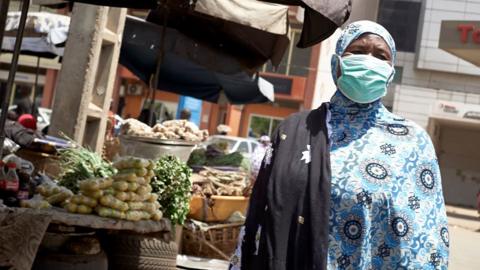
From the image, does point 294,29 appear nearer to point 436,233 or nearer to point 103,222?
point 103,222

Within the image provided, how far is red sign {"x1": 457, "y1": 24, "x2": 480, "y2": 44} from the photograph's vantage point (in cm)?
1549

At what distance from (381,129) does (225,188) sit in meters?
3.99

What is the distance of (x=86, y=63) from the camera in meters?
6.96

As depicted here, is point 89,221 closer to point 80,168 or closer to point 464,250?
point 80,168

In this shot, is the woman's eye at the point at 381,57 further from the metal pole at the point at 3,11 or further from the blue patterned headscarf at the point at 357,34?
the metal pole at the point at 3,11

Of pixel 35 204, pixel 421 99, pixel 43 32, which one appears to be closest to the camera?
pixel 35 204

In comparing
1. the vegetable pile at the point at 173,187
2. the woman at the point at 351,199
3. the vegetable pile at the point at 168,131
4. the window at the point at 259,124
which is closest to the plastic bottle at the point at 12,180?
the vegetable pile at the point at 173,187

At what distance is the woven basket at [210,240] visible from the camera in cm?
595

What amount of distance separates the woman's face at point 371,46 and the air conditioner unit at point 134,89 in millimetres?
27091

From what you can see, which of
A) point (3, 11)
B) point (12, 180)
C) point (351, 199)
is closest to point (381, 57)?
point (351, 199)

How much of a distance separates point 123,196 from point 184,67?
642 cm

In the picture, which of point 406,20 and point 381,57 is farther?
point 406,20

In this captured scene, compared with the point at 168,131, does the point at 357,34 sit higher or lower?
higher

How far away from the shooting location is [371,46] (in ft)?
7.84
